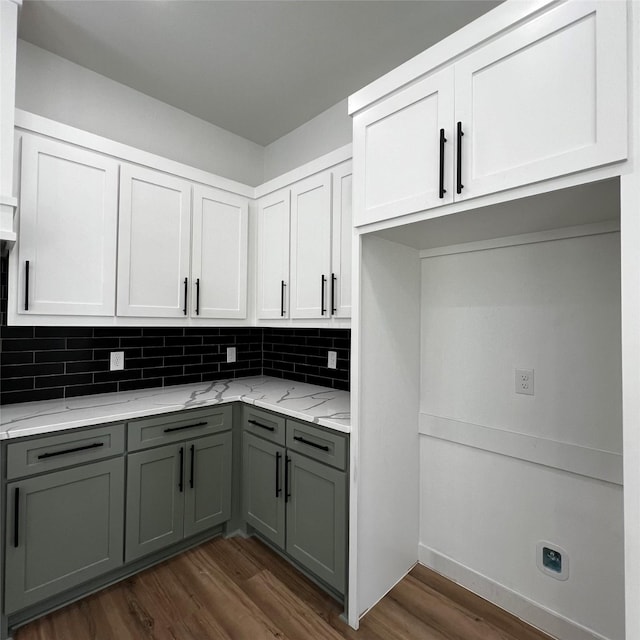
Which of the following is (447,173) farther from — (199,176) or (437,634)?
(437,634)

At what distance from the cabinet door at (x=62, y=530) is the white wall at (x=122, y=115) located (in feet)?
6.64

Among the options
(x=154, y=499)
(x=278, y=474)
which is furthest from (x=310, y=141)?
(x=154, y=499)

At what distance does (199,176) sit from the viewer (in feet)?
7.97

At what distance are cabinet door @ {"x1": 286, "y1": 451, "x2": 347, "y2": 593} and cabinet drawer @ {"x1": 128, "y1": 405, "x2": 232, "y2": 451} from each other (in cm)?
52

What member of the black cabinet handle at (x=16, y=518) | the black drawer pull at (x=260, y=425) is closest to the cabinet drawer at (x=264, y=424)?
the black drawer pull at (x=260, y=425)

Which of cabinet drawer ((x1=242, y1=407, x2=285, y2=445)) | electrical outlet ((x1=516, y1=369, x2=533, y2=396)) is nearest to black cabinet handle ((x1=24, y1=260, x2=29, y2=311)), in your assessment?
cabinet drawer ((x1=242, y1=407, x2=285, y2=445))

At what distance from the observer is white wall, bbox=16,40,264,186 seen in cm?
211

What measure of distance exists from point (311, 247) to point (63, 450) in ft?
5.43

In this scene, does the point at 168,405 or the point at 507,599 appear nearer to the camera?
the point at 507,599

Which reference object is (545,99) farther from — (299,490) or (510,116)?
(299,490)

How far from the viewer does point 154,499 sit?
6.63 feet

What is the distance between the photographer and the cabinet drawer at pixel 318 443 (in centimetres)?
177

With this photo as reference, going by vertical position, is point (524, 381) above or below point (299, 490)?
above

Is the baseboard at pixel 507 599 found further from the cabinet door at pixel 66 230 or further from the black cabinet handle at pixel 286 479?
the cabinet door at pixel 66 230
